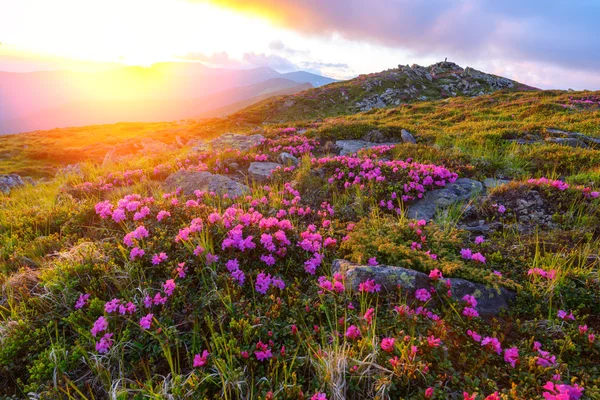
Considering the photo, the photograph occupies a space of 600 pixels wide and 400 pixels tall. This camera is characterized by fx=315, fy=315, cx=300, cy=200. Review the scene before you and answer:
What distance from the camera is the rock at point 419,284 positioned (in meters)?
4.07

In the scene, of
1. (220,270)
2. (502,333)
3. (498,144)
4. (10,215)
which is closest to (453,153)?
(498,144)

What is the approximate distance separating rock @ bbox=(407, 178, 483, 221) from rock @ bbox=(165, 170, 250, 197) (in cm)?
427

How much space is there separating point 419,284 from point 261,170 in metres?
7.63

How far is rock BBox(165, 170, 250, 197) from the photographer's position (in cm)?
860

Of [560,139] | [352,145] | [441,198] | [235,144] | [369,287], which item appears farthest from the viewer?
[235,144]

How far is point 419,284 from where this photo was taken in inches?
166

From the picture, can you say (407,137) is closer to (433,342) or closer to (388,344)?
(433,342)

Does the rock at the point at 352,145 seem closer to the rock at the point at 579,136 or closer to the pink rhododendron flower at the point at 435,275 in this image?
Answer: the rock at the point at 579,136

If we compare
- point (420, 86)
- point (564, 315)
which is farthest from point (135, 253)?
point (420, 86)

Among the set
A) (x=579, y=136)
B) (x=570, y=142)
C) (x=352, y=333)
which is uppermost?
(x=579, y=136)

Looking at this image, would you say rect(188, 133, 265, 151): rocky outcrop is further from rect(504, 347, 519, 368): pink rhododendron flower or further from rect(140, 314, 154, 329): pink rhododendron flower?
rect(504, 347, 519, 368): pink rhododendron flower

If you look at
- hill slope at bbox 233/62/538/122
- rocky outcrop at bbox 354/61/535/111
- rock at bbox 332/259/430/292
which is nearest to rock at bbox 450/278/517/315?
rock at bbox 332/259/430/292

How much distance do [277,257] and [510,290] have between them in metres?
3.32

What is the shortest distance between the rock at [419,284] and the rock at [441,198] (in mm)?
2721
